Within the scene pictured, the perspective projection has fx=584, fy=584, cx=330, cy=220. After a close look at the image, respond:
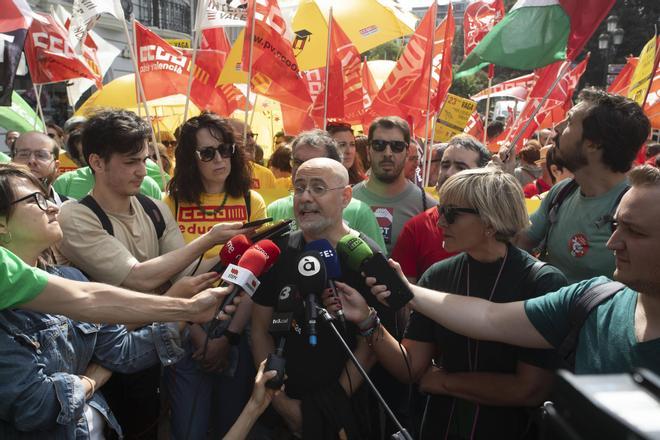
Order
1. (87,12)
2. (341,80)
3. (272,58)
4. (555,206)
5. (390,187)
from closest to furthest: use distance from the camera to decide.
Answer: (555,206) → (390,187) → (272,58) → (87,12) → (341,80)

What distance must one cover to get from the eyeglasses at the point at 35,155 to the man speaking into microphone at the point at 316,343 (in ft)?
10.6

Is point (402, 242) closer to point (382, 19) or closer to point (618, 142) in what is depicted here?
point (618, 142)

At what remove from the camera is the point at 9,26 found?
5.93 meters

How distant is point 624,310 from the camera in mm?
1998

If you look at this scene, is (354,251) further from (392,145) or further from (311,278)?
(392,145)

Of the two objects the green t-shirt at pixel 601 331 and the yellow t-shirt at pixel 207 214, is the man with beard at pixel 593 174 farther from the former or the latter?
the yellow t-shirt at pixel 207 214

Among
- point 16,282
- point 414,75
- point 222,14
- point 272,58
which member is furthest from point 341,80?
point 16,282

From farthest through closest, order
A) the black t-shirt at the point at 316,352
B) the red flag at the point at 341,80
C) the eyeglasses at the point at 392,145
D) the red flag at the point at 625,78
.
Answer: the red flag at the point at 625,78 < the red flag at the point at 341,80 < the eyeglasses at the point at 392,145 < the black t-shirt at the point at 316,352

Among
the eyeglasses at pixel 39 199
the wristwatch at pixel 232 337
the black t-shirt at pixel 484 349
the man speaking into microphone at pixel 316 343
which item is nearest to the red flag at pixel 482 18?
the man speaking into microphone at pixel 316 343

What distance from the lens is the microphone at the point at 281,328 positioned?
7.42 ft

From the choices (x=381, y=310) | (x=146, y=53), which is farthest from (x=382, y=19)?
(x=381, y=310)

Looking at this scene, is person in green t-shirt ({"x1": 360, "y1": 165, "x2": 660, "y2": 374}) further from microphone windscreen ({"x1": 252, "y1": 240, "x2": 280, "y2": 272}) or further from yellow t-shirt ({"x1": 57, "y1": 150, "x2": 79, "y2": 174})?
yellow t-shirt ({"x1": 57, "y1": 150, "x2": 79, "y2": 174})

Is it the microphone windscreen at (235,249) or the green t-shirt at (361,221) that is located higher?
the microphone windscreen at (235,249)

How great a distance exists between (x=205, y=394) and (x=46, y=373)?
1.09 metres
